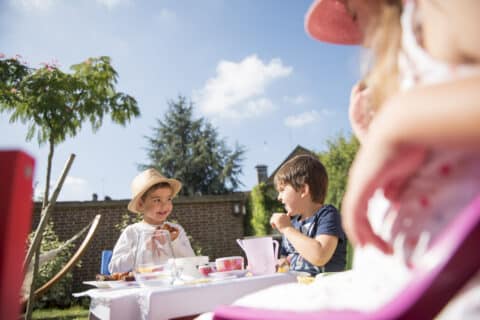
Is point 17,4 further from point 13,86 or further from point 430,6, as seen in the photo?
point 430,6

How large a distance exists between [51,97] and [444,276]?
172 inches

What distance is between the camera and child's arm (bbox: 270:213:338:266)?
6.44 ft

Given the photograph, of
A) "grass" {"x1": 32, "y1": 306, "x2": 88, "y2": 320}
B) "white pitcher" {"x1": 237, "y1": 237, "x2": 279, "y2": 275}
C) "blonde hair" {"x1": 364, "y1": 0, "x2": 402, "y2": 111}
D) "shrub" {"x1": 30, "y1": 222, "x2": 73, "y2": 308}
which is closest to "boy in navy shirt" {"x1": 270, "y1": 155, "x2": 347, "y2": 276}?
"white pitcher" {"x1": 237, "y1": 237, "x2": 279, "y2": 275}

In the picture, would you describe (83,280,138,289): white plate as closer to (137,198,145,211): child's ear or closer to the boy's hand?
the boy's hand

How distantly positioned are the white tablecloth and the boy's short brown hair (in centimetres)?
97

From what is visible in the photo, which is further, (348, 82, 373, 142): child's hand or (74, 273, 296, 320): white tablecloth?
(74, 273, 296, 320): white tablecloth

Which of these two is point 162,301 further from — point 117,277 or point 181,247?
point 181,247

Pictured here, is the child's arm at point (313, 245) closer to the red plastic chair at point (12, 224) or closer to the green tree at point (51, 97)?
the red plastic chair at point (12, 224)

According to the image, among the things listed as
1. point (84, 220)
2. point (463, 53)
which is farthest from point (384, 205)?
point (84, 220)

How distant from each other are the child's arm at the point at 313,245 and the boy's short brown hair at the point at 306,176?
0.46 m

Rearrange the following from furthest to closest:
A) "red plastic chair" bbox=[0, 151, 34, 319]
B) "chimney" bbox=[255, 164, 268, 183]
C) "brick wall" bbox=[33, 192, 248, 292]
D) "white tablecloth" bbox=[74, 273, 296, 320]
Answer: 1. "chimney" bbox=[255, 164, 268, 183]
2. "brick wall" bbox=[33, 192, 248, 292]
3. "white tablecloth" bbox=[74, 273, 296, 320]
4. "red plastic chair" bbox=[0, 151, 34, 319]

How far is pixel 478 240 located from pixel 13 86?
4.71 meters

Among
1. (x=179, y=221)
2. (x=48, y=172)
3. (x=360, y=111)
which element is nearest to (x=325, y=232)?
(x=360, y=111)

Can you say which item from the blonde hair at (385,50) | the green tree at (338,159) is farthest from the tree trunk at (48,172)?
the green tree at (338,159)
